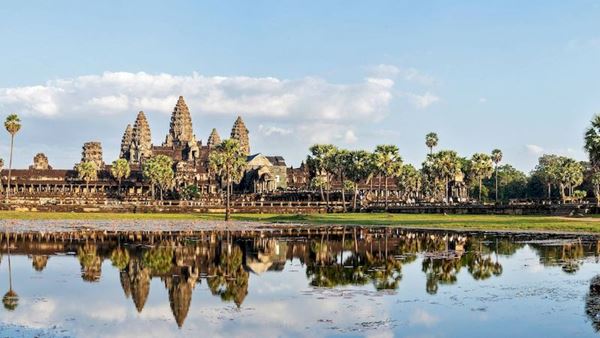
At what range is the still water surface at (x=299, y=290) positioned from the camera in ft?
55.5

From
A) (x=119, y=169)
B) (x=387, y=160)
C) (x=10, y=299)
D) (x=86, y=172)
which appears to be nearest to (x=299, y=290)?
(x=10, y=299)

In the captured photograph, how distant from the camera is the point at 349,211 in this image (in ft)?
364

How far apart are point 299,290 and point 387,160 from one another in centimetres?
9507

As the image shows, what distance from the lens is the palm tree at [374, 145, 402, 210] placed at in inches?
4572

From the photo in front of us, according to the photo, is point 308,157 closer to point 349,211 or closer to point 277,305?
point 349,211

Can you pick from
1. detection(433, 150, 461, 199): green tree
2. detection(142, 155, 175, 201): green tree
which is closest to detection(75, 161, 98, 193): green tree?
detection(142, 155, 175, 201): green tree

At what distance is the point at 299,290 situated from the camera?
75.9 feet

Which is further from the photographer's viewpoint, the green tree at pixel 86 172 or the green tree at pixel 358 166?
the green tree at pixel 86 172

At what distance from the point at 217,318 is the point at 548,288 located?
1171cm

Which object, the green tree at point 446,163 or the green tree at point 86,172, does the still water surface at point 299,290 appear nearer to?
the green tree at point 446,163

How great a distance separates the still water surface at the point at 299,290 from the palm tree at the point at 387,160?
75835 millimetres

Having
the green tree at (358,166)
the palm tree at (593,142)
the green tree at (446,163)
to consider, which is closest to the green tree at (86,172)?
the green tree at (358,166)

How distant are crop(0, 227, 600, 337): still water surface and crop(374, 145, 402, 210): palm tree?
249ft

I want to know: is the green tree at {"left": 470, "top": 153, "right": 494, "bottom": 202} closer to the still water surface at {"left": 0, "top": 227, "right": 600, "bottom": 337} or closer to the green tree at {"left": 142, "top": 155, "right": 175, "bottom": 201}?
the green tree at {"left": 142, "top": 155, "right": 175, "bottom": 201}
